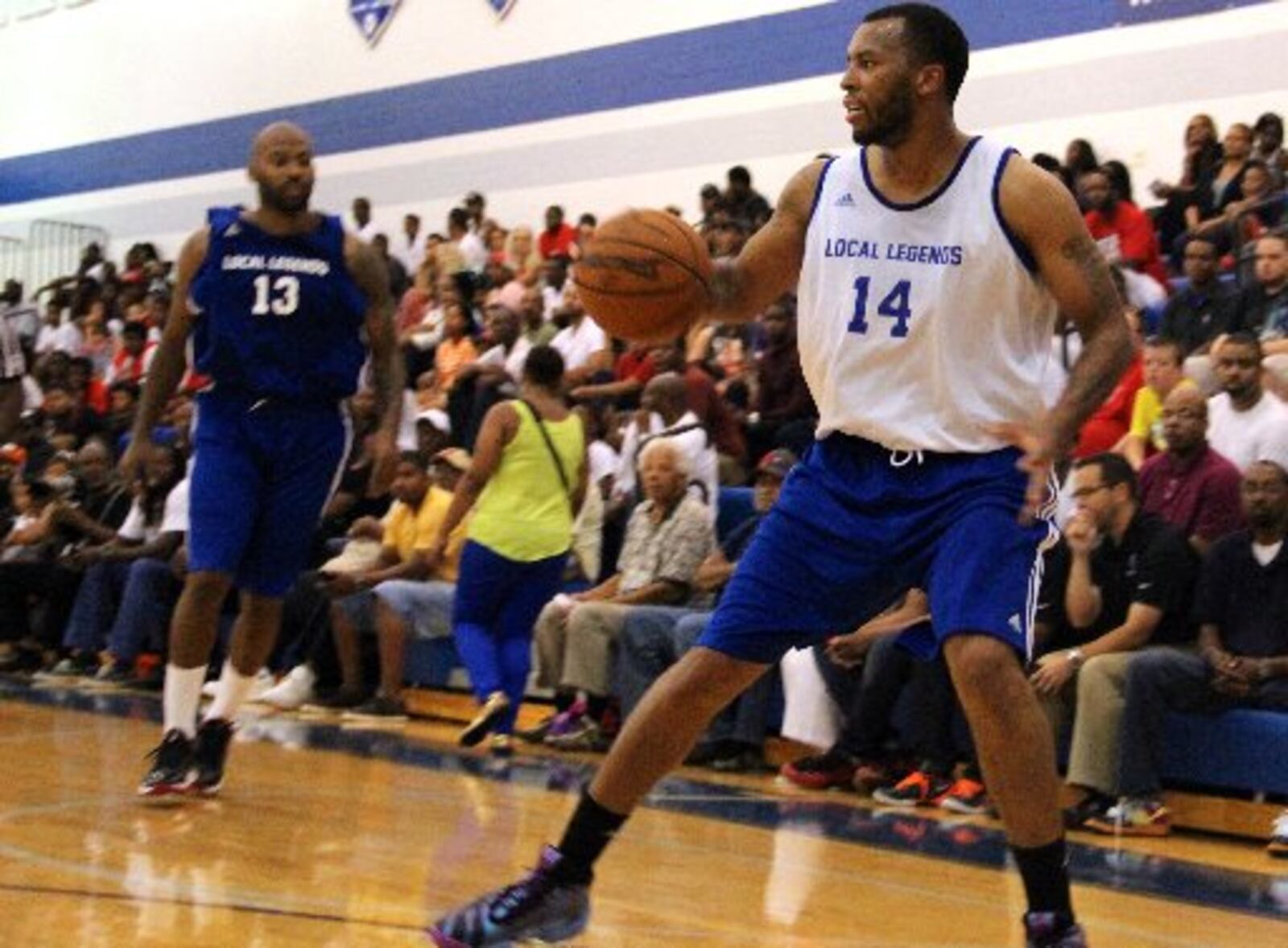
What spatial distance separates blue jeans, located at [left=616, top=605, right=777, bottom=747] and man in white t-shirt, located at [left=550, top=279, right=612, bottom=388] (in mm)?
3473

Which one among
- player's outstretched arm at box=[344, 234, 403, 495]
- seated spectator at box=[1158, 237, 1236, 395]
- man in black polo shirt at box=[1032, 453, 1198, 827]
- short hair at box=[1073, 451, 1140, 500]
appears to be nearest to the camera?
player's outstretched arm at box=[344, 234, 403, 495]

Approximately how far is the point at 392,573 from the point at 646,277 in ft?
22.3

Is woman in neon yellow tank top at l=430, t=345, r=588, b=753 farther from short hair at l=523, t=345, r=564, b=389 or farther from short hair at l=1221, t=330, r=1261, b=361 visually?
short hair at l=1221, t=330, r=1261, b=361

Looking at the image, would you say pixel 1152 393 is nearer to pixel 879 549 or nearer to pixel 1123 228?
pixel 1123 228

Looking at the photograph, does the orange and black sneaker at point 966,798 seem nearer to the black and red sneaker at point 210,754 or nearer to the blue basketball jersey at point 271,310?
the black and red sneaker at point 210,754

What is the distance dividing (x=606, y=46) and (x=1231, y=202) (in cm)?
835

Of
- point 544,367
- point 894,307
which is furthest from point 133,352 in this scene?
point 894,307

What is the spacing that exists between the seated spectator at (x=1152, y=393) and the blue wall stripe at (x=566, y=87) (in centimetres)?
522

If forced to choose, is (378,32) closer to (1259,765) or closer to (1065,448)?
(1259,765)

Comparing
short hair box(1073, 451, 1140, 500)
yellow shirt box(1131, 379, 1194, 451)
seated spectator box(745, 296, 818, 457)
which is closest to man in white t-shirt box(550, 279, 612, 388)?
seated spectator box(745, 296, 818, 457)

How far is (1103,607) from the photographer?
7855 millimetres

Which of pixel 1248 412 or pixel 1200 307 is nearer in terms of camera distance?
pixel 1248 412

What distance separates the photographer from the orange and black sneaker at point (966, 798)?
304 inches

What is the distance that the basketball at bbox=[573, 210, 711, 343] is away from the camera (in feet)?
14.0
